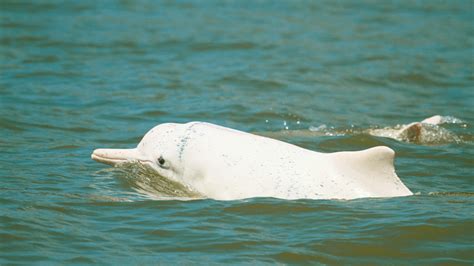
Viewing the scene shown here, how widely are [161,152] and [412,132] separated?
15.3ft

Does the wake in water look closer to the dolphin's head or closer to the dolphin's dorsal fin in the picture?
the dolphin's head

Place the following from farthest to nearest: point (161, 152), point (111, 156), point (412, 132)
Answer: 1. point (412, 132)
2. point (111, 156)
3. point (161, 152)

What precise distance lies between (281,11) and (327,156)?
59.3 ft

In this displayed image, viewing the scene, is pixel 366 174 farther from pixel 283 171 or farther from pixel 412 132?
pixel 412 132

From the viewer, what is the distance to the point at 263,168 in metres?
10.7

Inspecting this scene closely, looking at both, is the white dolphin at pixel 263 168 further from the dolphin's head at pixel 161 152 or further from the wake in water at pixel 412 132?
the wake in water at pixel 412 132

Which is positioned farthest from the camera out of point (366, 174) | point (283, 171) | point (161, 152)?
point (161, 152)

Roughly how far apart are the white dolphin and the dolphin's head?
0.01m

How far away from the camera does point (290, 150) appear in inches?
430

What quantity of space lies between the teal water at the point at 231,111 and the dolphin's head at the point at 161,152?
29cm

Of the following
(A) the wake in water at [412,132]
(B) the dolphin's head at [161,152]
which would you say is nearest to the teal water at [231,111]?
(A) the wake in water at [412,132]

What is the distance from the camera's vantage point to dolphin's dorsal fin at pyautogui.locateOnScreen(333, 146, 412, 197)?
10.4m

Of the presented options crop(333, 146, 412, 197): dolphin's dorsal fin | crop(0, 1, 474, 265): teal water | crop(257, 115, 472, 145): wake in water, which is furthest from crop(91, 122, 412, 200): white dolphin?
crop(257, 115, 472, 145): wake in water

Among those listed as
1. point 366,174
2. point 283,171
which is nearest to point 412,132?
point 366,174
